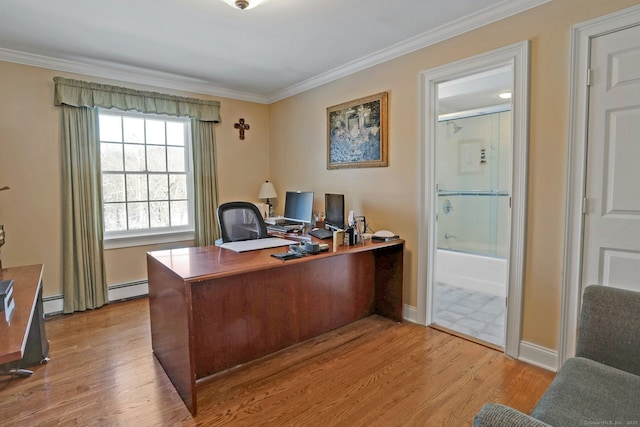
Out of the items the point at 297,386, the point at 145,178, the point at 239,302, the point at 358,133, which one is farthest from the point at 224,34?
the point at 297,386

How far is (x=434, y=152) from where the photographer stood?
284cm

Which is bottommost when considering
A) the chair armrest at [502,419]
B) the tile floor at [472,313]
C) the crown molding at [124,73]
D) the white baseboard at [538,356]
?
the tile floor at [472,313]

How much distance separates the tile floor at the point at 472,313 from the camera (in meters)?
2.83

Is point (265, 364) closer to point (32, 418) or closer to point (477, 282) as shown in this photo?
point (32, 418)

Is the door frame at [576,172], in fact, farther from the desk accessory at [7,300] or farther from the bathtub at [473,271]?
the desk accessory at [7,300]

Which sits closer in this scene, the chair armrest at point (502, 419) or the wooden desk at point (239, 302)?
the chair armrest at point (502, 419)

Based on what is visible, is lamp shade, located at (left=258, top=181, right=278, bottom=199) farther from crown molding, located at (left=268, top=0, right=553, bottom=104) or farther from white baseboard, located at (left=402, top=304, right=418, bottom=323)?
white baseboard, located at (left=402, top=304, right=418, bottom=323)

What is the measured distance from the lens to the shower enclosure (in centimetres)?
383

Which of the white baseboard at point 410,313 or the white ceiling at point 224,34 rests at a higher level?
the white ceiling at point 224,34

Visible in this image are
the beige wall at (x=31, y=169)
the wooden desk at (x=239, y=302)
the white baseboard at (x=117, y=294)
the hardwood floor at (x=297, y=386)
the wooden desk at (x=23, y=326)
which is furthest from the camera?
the white baseboard at (x=117, y=294)

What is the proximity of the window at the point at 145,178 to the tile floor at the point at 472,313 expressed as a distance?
293 cm

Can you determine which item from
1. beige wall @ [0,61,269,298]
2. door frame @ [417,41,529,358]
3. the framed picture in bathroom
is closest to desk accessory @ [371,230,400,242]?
door frame @ [417,41,529,358]

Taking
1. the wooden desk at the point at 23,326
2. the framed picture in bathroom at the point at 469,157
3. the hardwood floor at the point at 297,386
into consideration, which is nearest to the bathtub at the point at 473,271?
the framed picture in bathroom at the point at 469,157

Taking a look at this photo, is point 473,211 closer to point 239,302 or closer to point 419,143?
point 419,143
